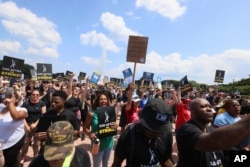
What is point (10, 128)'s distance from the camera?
5020mm

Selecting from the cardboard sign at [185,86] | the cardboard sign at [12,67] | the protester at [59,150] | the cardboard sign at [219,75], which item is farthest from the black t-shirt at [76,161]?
the cardboard sign at [219,75]

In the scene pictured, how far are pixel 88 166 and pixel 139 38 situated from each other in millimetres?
6733

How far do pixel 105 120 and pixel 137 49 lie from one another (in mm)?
4102

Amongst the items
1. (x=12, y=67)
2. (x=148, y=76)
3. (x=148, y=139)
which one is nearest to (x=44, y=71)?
(x=12, y=67)

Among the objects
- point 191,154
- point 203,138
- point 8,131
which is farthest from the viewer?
point 8,131

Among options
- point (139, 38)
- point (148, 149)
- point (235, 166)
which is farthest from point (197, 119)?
point (139, 38)

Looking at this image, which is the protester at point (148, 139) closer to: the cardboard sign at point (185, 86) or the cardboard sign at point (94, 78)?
the cardboard sign at point (185, 86)

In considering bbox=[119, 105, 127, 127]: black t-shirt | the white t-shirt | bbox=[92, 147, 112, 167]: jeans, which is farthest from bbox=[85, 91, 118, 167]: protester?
the white t-shirt

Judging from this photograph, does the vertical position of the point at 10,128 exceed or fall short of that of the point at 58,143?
it falls short

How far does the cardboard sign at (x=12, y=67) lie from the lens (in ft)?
35.7

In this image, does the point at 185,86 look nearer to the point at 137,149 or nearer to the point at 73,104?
the point at 73,104

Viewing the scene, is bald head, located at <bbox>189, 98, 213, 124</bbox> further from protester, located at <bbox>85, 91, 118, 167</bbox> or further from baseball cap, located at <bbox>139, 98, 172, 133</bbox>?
protester, located at <bbox>85, 91, 118, 167</bbox>

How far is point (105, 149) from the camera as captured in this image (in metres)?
5.27

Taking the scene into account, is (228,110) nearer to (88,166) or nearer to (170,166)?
(170,166)
